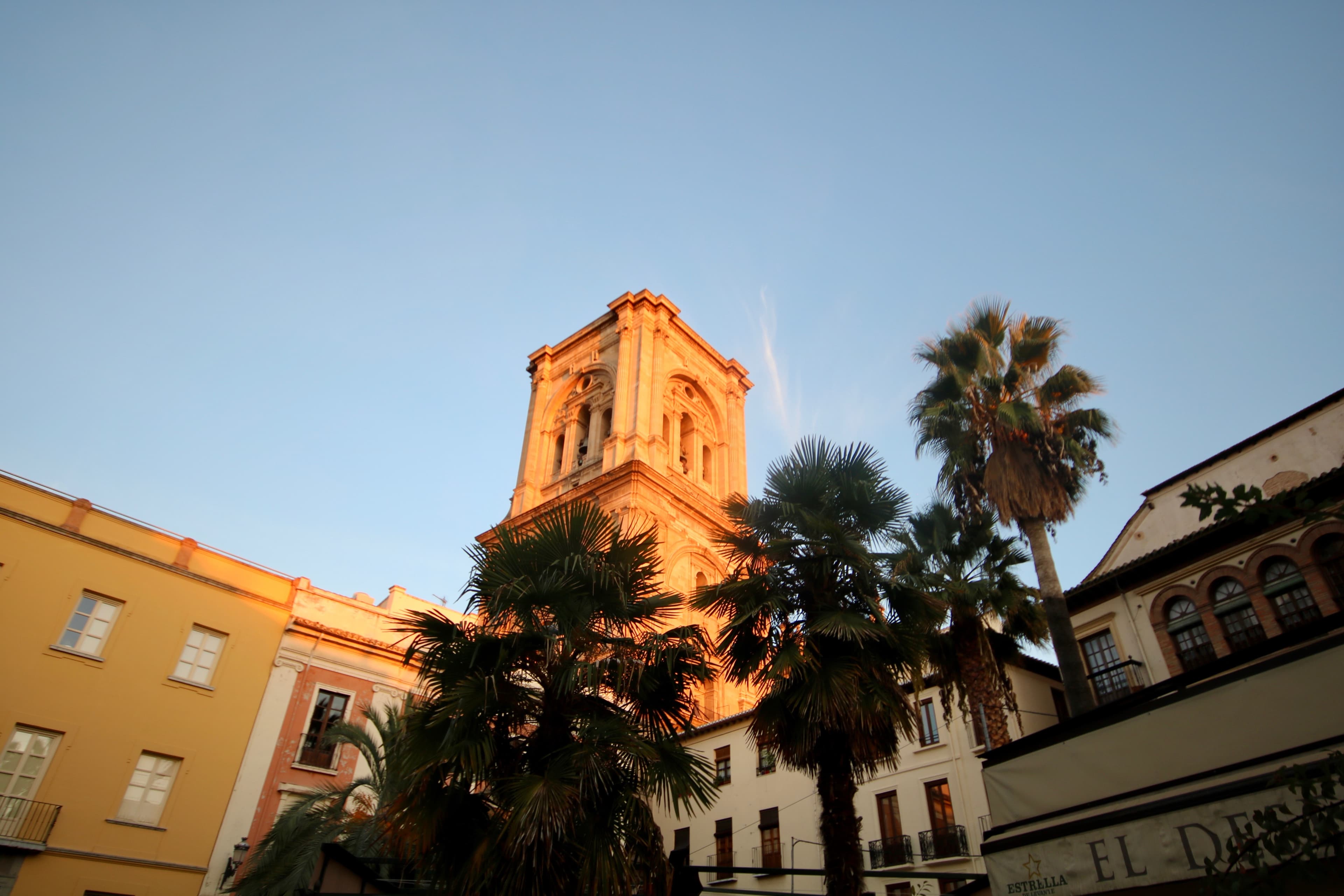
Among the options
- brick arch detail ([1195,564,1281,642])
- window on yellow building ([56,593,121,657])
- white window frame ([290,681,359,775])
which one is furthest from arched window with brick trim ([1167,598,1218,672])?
window on yellow building ([56,593,121,657])

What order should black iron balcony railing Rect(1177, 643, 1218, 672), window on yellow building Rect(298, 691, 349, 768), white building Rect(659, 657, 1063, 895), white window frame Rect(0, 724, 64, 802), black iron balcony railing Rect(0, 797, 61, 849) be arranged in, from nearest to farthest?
black iron balcony railing Rect(1177, 643, 1218, 672) → black iron balcony railing Rect(0, 797, 61, 849) → white window frame Rect(0, 724, 64, 802) → white building Rect(659, 657, 1063, 895) → window on yellow building Rect(298, 691, 349, 768)

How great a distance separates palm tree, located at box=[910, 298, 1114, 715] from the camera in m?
17.4

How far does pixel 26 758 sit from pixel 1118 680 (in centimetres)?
2317

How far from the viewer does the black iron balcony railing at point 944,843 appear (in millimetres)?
19719

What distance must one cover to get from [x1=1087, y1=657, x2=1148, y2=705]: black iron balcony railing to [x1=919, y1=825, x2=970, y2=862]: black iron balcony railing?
4587 mm

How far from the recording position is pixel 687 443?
40.2 meters

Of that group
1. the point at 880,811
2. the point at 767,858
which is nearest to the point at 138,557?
the point at 767,858

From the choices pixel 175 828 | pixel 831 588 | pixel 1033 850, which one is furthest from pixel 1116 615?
pixel 175 828

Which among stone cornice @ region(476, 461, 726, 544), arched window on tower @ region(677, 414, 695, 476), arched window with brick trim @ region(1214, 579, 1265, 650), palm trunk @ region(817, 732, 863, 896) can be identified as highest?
arched window on tower @ region(677, 414, 695, 476)

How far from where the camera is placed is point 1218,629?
53.3 feet

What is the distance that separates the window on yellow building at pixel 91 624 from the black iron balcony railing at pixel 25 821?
3.33 metres

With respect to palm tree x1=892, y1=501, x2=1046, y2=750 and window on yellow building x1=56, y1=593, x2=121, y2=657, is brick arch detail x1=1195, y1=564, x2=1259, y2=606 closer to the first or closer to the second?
palm tree x1=892, y1=501, x2=1046, y2=750

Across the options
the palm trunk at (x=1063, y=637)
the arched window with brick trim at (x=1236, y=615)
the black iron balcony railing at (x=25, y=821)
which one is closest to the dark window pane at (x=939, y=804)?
the palm trunk at (x=1063, y=637)

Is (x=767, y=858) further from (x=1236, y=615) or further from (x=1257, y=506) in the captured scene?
(x=1257, y=506)
